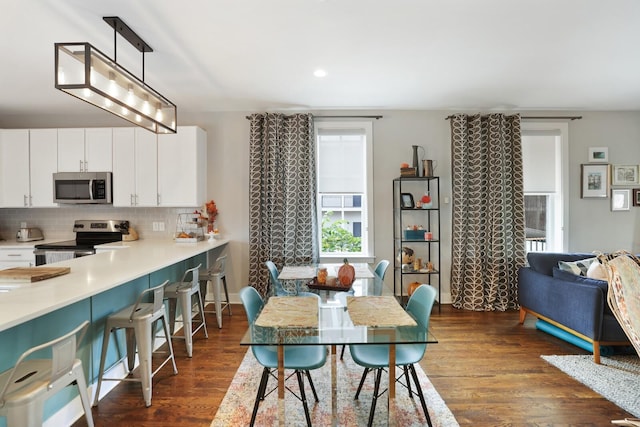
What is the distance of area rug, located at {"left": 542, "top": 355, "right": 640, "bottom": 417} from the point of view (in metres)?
2.39

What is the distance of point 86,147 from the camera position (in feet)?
14.4

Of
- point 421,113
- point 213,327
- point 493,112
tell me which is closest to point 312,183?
point 421,113

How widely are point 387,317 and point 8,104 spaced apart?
524 centimetres

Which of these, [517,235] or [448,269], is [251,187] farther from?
[517,235]

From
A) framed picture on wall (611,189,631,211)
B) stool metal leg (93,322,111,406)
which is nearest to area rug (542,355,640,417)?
framed picture on wall (611,189,631,211)

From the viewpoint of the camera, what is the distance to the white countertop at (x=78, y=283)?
1.56m

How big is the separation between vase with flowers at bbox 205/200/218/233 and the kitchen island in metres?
1.40

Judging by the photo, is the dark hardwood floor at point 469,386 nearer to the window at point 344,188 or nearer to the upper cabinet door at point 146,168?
the window at point 344,188

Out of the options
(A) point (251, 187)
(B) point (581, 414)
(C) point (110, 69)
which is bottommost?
(B) point (581, 414)

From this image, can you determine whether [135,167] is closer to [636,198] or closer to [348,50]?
[348,50]

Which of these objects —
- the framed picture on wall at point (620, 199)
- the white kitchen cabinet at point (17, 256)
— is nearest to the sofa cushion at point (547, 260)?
the framed picture on wall at point (620, 199)

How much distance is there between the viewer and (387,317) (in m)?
1.91

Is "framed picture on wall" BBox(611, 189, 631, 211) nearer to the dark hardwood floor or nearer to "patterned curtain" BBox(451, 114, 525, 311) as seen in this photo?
"patterned curtain" BBox(451, 114, 525, 311)

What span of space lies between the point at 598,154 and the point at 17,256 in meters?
→ 7.59
